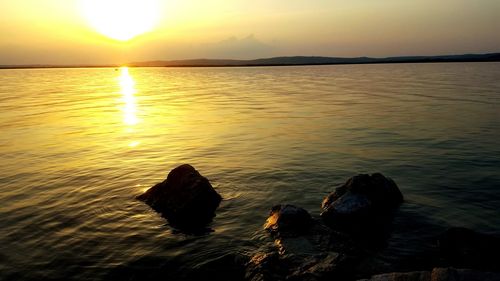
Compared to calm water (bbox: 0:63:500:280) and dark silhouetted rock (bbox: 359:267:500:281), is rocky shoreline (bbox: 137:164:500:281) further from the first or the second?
calm water (bbox: 0:63:500:280)

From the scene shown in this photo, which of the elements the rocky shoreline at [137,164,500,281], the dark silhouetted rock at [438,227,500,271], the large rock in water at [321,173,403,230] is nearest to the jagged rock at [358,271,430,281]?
the rocky shoreline at [137,164,500,281]

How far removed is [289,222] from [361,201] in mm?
3205

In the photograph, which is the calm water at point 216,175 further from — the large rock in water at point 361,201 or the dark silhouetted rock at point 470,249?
the dark silhouetted rock at point 470,249

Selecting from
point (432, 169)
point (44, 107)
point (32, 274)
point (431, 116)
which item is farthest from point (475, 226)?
point (44, 107)

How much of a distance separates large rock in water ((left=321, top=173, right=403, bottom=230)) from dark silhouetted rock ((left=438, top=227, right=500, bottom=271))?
2969mm

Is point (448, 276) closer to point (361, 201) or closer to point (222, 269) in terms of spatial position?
point (222, 269)

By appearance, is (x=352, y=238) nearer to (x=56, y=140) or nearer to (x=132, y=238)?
(x=132, y=238)

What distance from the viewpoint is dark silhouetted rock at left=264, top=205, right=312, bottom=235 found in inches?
534

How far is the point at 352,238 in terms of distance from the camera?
13336mm

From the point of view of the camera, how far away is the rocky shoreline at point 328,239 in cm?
1072

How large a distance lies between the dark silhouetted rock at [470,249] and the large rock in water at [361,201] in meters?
2.97

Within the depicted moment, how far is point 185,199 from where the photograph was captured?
16344mm

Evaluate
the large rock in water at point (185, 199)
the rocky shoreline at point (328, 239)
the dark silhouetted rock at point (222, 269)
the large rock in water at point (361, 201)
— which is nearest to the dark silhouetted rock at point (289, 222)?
the rocky shoreline at point (328, 239)

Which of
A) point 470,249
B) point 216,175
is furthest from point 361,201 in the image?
point 216,175
